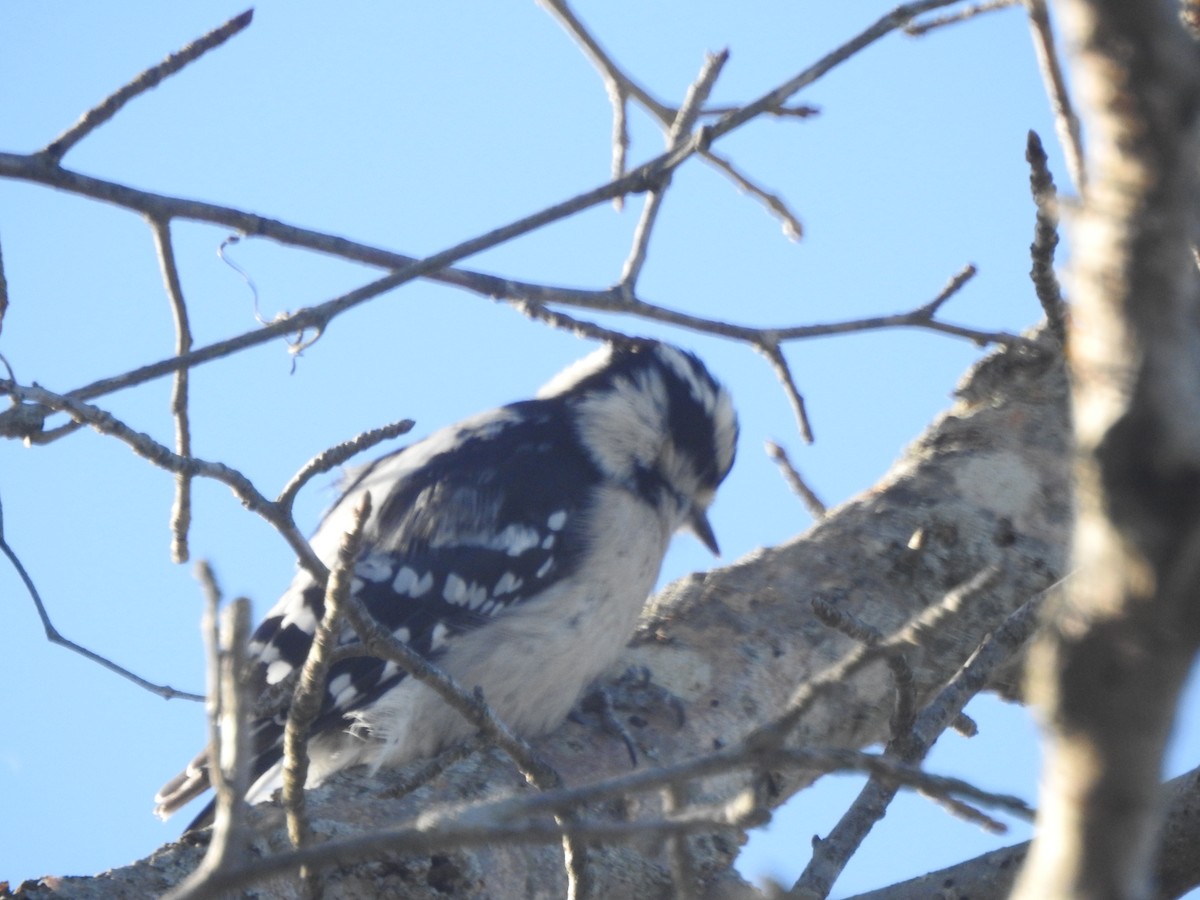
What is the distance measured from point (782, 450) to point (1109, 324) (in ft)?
10.5

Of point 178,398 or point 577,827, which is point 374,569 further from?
point 577,827

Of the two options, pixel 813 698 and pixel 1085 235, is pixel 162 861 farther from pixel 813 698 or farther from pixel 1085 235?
pixel 1085 235

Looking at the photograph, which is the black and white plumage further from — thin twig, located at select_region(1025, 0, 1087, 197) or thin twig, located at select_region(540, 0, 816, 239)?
thin twig, located at select_region(1025, 0, 1087, 197)

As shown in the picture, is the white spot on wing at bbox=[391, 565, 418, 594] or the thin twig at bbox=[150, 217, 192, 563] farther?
the white spot on wing at bbox=[391, 565, 418, 594]

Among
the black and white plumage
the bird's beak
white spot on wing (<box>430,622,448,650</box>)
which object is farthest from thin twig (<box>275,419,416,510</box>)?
the bird's beak

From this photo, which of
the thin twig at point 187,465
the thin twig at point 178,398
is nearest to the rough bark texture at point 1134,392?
the thin twig at point 187,465

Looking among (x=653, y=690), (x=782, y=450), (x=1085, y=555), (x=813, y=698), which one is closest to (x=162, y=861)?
(x=813, y=698)

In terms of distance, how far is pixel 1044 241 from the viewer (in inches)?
96.6

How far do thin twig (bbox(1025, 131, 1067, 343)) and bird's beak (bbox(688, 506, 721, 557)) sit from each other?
2.12 m

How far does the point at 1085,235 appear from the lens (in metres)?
0.81

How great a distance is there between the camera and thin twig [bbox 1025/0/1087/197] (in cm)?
274

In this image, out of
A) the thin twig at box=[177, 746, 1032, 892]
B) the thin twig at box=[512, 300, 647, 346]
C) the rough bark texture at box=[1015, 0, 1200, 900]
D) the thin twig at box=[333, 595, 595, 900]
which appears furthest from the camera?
the thin twig at box=[512, 300, 647, 346]

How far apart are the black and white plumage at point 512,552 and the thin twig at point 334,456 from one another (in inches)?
50.2

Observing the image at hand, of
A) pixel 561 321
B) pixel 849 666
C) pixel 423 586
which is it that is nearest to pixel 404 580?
pixel 423 586
